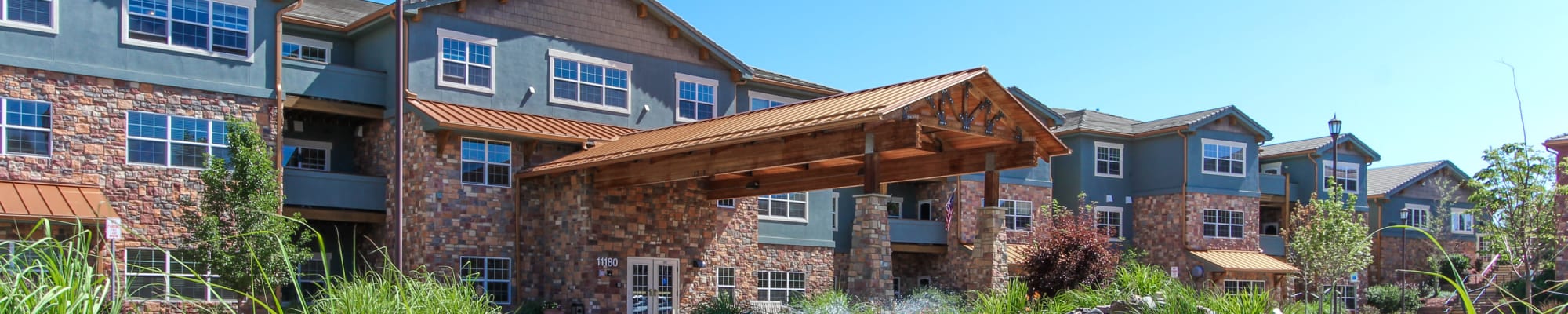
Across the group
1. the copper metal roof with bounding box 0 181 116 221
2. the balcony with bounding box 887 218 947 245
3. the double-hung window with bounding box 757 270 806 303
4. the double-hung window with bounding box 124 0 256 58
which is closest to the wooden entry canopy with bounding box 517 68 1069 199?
the double-hung window with bounding box 757 270 806 303

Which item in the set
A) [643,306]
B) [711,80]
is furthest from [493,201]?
[711,80]

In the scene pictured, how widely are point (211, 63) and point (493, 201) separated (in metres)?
5.26

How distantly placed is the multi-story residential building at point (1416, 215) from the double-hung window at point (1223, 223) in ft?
26.3

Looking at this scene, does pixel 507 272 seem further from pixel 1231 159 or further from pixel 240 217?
pixel 1231 159

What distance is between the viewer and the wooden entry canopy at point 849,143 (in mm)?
15375

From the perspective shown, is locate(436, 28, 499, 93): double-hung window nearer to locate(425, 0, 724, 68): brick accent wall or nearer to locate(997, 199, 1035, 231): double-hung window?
locate(425, 0, 724, 68): brick accent wall

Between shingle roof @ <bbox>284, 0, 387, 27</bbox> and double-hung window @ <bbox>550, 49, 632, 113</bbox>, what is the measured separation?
3.69 meters

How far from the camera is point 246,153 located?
58.1 ft

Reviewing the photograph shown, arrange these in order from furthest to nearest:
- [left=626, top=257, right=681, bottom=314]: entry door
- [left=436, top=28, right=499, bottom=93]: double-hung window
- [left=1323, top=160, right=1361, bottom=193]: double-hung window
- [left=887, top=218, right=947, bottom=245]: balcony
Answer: [left=1323, top=160, right=1361, bottom=193]: double-hung window
[left=887, top=218, right=947, bottom=245]: balcony
[left=436, top=28, right=499, bottom=93]: double-hung window
[left=626, top=257, right=681, bottom=314]: entry door

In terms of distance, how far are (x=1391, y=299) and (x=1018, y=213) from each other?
1388 centimetres

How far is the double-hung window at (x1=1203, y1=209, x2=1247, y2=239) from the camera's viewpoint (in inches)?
1435

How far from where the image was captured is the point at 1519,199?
20.6 metres

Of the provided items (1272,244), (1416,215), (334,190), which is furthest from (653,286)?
(1416,215)

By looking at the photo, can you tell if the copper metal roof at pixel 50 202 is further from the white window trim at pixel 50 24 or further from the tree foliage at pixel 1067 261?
the tree foliage at pixel 1067 261
